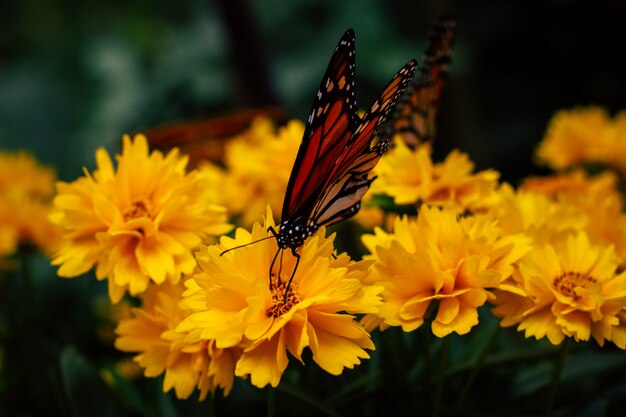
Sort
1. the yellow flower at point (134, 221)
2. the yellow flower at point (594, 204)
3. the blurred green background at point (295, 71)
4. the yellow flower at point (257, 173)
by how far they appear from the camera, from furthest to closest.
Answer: the blurred green background at point (295, 71), the yellow flower at point (257, 173), the yellow flower at point (594, 204), the yellow flower at point (134, 221)

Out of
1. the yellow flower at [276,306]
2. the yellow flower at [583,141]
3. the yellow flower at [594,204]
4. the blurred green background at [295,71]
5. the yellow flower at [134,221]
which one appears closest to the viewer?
the yellow flower at [276,306]

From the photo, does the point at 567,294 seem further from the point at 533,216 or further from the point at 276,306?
the point at 276,306

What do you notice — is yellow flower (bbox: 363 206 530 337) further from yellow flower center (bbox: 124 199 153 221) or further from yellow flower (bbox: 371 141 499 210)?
yellow flower center (bbox: 124 199 153 221)

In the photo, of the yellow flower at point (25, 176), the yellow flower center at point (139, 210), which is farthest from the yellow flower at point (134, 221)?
the yellow flower at point (25, 176)

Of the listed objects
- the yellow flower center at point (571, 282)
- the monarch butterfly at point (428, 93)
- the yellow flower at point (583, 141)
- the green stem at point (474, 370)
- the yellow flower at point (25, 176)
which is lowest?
the green stem at point (474, 370)

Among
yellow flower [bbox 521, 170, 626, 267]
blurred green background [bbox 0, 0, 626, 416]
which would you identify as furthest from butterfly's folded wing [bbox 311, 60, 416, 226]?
blurred green background [bbox 0, 0, 626, 416]

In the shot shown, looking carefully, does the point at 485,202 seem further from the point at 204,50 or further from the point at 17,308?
the point at 204,50

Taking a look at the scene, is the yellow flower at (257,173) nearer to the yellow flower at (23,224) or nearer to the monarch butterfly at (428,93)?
the monarch butterfly at (428,93)

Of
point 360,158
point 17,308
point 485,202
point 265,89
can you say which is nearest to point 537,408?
point 485,202
